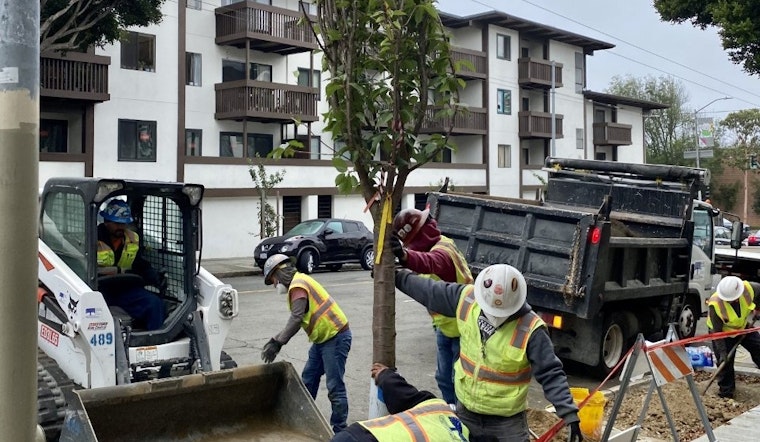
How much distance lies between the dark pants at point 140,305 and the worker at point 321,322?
43.5 inches

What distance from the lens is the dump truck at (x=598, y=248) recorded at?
8.56 metres

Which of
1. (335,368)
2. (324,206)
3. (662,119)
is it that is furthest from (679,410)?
(662,119)

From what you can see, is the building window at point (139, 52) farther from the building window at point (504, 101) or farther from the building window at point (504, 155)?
the building window at point (504, 155)

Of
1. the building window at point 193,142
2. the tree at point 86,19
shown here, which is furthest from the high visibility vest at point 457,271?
the building window at point 193,142

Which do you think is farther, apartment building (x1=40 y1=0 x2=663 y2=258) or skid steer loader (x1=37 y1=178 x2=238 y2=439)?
apartment building (x1=40 y1=0 x2=663 y2=258)

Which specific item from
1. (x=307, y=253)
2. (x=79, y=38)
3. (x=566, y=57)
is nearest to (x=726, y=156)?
(x=566, y=57)

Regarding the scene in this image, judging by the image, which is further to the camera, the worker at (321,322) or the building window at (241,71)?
the building window at (241,71)

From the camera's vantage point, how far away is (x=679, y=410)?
779 centimetres

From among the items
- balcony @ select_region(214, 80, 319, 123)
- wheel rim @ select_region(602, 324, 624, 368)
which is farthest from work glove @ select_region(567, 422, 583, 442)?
balcony @ select_region(214, 80, 319, 123)

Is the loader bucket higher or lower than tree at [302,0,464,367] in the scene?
lower

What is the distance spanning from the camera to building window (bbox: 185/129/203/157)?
26.1m

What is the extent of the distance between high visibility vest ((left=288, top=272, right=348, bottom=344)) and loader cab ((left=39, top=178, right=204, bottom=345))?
1.09 meters

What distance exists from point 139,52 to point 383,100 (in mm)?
21939

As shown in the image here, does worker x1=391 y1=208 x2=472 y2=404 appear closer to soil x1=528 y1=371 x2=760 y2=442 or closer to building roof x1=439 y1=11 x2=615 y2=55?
soil x1=528 y1=371 x2=760 y2=442
